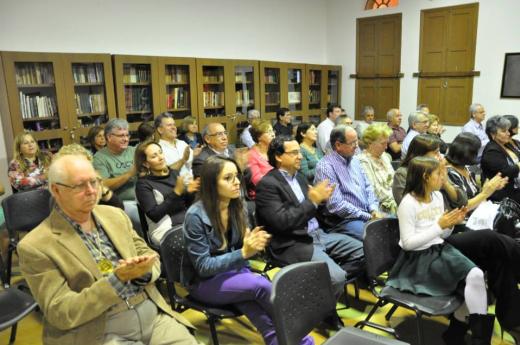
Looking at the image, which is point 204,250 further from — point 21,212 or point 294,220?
point 21,212

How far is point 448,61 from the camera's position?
7.16 metres

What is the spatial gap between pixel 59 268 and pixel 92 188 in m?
0.31

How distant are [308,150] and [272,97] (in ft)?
10.2

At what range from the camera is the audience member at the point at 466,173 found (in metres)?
2.87

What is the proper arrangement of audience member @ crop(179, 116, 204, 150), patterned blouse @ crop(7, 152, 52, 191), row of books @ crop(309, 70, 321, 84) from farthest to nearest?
row of books @ crop(309, 70, 321, 84), audience member @ crop(179, 116, 204, 150), patterned blouse @ crop(7, 152, 52, 191)

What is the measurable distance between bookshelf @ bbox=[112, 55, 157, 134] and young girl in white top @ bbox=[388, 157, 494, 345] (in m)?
3.93

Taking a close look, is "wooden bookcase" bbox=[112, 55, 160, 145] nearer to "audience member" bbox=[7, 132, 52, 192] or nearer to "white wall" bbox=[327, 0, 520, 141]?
"audience member" bbox=[7, 132, 52, 192]

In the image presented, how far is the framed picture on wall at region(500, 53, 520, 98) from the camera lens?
255 inches

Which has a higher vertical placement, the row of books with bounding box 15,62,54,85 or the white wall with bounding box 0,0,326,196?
the white wall with bounding box 0,0,326,196

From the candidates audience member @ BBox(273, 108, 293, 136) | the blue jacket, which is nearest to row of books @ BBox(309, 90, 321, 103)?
audience member @ BBox(273, 108, 293, 136)

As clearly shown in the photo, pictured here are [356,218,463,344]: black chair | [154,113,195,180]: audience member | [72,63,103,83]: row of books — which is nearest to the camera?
[356,218,463,344]: black chair

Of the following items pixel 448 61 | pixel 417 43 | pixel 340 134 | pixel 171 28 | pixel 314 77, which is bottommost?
pixel 340 134

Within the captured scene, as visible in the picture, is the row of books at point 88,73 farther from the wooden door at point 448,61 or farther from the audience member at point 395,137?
the wooden door at point 448,61

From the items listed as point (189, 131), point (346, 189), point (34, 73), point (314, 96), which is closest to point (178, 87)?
point (189, 131)
